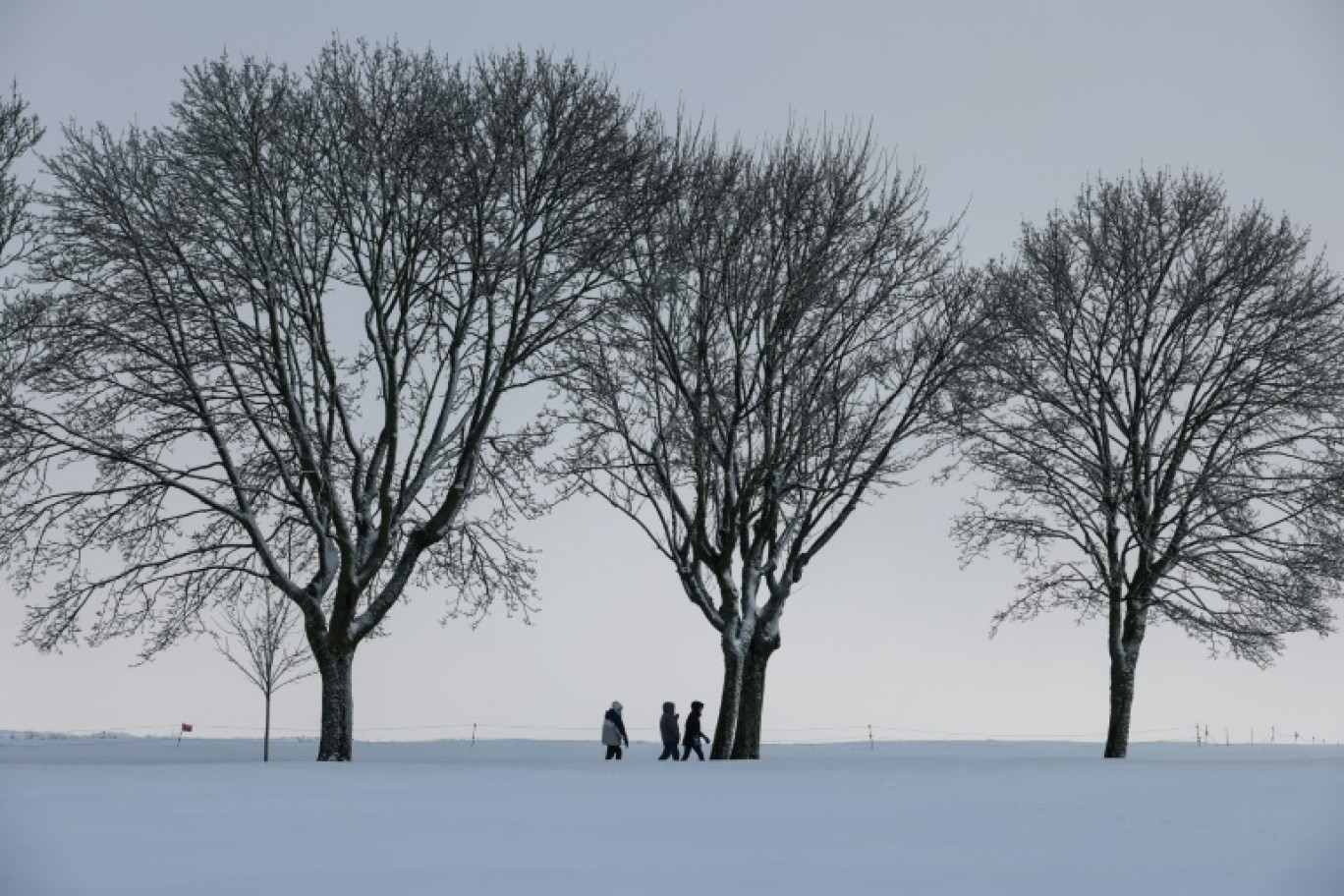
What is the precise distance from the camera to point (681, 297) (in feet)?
88.8

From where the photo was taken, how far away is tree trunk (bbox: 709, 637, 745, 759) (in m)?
26.7

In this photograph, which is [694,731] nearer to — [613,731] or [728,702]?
[613,731]

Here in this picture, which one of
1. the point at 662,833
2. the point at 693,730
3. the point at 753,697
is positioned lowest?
the point at 662,833

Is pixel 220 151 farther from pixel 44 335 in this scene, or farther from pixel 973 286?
pixel 973 286

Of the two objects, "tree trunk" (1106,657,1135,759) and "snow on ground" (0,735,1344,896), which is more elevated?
"tree trunk" (1106,657,1135,759)

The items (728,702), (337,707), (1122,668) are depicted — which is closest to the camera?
(337,707)

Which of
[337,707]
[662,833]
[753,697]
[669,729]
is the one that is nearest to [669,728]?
[669,729]

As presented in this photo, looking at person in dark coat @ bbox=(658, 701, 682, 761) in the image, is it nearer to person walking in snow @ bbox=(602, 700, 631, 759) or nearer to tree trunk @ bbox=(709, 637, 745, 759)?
person walking in snow @ bbox=(602, 700, 631, 759)

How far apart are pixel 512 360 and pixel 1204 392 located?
46.0 feet

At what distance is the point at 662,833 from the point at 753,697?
14.6 meters

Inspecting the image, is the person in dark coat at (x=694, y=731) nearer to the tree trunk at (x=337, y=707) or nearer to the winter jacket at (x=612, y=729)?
the winter jacket at (x=612, y=729)

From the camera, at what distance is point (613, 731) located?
99.1ft

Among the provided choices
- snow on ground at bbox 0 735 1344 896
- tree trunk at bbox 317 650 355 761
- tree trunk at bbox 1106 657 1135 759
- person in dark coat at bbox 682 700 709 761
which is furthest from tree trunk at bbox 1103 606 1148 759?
tree trunk at bbox 317 650 355 761

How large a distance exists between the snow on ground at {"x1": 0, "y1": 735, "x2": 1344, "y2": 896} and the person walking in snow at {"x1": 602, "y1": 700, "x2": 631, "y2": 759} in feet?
32.6
